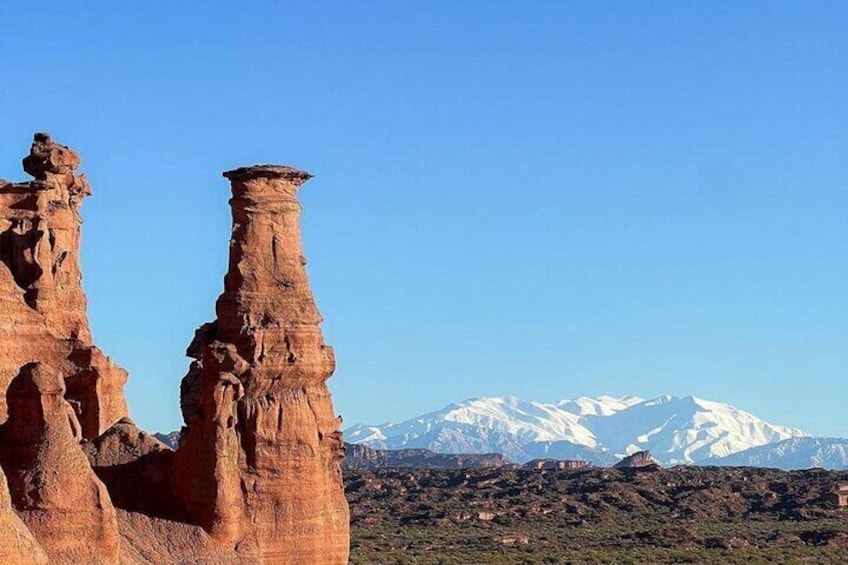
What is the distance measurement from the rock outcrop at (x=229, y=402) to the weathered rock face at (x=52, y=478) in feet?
6.87

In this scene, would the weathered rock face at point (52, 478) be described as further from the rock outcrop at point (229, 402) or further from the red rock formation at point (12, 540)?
the red rock formation at point (12, 540)

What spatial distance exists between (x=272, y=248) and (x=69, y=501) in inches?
404

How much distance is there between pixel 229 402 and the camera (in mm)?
36031

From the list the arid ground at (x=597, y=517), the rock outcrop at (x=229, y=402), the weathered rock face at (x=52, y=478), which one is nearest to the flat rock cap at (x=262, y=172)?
the rock outcrop at (x=229, y=402)

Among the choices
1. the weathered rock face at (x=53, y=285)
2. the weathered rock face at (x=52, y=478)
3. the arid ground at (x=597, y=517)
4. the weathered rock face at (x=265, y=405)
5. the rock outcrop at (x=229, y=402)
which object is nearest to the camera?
the weathered rock face at (x=52, y=478)

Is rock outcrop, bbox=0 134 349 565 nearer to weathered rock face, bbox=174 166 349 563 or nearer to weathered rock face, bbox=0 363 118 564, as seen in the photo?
weathered rock face, bbox=174 166 349 563

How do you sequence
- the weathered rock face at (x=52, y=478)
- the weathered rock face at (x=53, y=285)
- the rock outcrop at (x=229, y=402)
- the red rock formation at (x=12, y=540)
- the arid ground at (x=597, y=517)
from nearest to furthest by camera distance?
the red rock formation at (x=12, y=540) → the weathered rock face at (x=52, y=478) → the rock outcrop at (x=229, y=402) → the weathered rock face at (x=53, y=285) → the arid ground at (x=597, y=517)

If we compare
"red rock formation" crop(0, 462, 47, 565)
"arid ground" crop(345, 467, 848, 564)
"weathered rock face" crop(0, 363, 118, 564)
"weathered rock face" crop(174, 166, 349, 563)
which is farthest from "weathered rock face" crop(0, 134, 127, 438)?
"arid ground" crop(345, 467, 848, 564)

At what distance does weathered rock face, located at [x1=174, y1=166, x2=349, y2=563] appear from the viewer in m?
35.5

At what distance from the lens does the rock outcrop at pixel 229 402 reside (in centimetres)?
3512

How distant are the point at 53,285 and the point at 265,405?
→ 6.42 m

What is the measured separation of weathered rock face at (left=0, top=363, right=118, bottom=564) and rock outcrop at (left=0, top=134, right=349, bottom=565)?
6.87 feet

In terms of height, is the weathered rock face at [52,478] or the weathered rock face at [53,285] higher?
the weathered rock face at [53,285]

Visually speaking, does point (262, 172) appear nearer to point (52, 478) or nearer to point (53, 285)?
point (53, 285)
